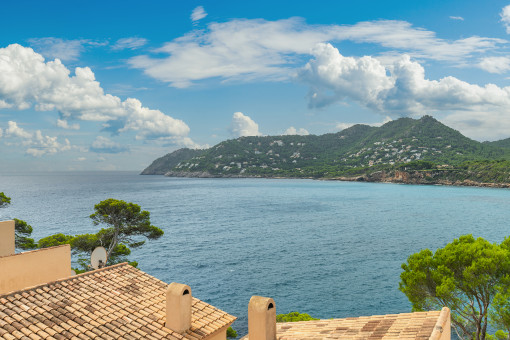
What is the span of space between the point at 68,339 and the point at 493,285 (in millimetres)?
15920

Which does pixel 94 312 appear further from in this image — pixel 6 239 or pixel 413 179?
pixel 413 179

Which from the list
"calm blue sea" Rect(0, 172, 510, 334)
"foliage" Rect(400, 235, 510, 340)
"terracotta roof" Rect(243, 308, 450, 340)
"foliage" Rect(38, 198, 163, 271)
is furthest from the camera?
"calm blue sea" Rect(0, 172, 510, 334)

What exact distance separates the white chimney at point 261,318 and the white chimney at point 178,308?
6.03 ft

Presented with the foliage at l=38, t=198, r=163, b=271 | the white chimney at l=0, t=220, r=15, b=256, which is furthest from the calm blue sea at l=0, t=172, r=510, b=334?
the white chimney at l=0, t=220, r=15, b=256

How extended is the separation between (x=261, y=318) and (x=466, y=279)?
39.3ft

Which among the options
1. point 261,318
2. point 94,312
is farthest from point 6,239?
point 261,318

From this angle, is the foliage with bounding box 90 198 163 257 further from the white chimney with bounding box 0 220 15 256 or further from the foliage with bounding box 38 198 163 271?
the white chimney with bounding box 0 220 15 256

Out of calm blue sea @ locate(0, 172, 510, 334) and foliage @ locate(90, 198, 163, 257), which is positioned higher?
foliage @ locate(90, 198, 163, 257)

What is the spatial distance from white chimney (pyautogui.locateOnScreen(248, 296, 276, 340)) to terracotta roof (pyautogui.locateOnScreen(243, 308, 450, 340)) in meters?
2.87

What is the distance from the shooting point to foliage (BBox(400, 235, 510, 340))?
→ 14.6 m

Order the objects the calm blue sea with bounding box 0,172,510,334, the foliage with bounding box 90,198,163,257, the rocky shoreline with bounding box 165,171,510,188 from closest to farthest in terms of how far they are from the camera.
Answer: the foliage with bounding box 90,198,163,257 < the calm blue sea with bounding box 0,172,510,334 < the rocky shoreline with bounding box 165,171,510,188

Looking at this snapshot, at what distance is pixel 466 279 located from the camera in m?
15.4

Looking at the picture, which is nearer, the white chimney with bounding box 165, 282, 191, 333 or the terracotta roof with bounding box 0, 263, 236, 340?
the terracotta roof with bounding box 0, 263, 236, 340

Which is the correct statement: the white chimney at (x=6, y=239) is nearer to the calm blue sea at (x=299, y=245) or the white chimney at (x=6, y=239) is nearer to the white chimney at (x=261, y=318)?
the white chimney at (x=261, y=318)
